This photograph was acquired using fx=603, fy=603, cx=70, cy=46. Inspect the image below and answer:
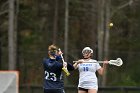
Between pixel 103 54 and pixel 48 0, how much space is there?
52.7ft

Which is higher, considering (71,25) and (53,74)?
(71,25)

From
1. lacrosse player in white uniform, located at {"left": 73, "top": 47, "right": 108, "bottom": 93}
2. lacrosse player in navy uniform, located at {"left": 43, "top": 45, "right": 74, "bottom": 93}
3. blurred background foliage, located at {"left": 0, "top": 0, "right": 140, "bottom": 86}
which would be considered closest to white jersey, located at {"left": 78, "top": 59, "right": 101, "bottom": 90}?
lacrosse player in white uniform, located at {"left": 73, "top": 47, "right": 108, "bottom": 93}

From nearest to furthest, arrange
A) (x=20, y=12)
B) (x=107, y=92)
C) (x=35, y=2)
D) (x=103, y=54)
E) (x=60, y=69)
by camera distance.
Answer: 1. (x=60, y=69)
2. (x=107, y=92)
3. (x=103, y=54)
4. (x=20, y=12)
5. (x=35, y=2)

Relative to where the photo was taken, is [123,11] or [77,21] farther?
[77,21]

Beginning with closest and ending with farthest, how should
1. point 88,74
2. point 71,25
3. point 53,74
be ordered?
point 53,74, point 88,74, point 71,25

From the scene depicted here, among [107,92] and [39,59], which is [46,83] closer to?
[107,92]

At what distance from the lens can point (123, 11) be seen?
43.8 m

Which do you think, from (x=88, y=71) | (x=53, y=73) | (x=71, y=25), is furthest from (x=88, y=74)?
(x=71, y=25)

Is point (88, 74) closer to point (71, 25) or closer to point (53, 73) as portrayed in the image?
point (53, 73)

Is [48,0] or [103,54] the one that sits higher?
[48,0]

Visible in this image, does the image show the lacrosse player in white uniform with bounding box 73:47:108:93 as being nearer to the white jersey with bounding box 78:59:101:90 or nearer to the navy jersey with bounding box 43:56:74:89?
the white jersey with bounding box 78:59:101:90

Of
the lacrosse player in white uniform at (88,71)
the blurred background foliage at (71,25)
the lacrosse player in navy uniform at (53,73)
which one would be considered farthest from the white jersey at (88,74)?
the blurred background foliage at (71,25)

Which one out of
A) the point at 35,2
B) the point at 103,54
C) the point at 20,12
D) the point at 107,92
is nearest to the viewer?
the point at 107,92

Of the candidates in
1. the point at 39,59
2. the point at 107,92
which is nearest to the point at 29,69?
the point at 39,59
